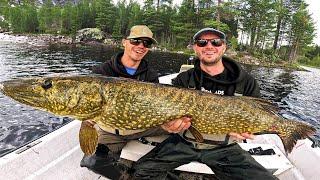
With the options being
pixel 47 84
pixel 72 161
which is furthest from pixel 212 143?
pixel 72 161

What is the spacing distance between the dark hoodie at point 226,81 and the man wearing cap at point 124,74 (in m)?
0.67

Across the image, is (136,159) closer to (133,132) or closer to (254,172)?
(133,132)

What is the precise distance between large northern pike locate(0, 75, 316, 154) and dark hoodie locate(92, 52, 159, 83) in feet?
3.30

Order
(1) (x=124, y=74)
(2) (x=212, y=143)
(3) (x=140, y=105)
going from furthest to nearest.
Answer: (1) (x=124, y=74), (2) (x=212, y=143), (3) (x=140, y=105)

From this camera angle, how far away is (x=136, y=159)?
160 inches

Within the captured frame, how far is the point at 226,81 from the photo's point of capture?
385 cm

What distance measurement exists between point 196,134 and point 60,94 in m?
1.51

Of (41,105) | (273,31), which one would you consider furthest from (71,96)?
(273,31)

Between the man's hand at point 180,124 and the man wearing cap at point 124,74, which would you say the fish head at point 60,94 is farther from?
the man wearing cap at point 124,74

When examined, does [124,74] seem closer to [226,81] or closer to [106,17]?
[226,81]

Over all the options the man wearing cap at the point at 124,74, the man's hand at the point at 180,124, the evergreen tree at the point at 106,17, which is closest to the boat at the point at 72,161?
the man wearing cap at the point at 124,74

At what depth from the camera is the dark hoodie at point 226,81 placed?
12.7 feet

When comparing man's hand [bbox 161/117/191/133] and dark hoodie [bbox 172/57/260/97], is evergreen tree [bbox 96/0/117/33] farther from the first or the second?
man's hand [bbox 161/117/191/133]

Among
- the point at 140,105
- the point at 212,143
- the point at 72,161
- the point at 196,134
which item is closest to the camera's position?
the point at 140,105
